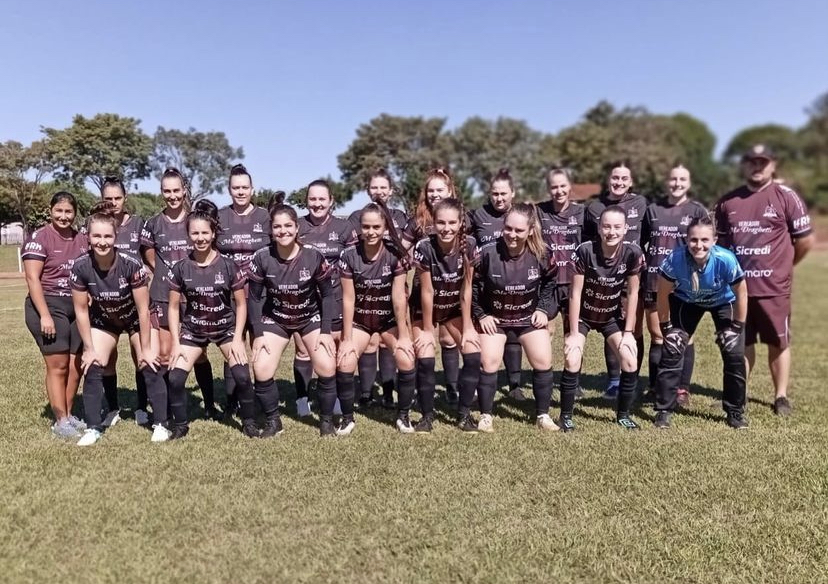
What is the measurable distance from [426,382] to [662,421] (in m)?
2.04

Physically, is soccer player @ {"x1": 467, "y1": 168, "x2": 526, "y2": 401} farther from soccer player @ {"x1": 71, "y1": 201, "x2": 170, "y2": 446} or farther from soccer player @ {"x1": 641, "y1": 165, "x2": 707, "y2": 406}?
soccer player @ {"x1": 71, "y1": 201, "x2": 170, "y2": 446}

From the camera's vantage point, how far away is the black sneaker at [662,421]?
4973mm

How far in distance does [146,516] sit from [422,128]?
4228 centimetres

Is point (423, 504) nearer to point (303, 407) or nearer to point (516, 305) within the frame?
point (516, 305)

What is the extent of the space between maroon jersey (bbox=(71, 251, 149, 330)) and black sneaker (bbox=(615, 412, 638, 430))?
13.5ft

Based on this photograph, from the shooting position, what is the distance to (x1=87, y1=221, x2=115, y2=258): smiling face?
4.43 metres

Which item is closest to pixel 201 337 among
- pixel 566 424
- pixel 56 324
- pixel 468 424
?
pixel 56 324

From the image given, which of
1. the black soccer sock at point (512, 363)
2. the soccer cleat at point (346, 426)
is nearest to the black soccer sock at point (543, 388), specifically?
the black soccer sock at point (512, 363)

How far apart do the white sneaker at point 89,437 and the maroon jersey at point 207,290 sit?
41.1 inches

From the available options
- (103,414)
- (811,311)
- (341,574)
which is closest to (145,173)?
(103,414)

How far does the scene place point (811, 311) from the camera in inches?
533

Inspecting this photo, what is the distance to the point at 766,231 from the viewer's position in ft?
17.5

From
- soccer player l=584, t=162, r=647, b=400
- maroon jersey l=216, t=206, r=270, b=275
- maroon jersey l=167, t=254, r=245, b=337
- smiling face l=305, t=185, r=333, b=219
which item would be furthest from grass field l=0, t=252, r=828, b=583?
smiling face l=305, t=185, r=333, b=219

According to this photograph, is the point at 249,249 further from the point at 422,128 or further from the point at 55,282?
the point at 422,128
